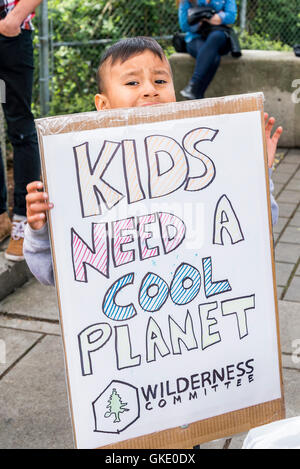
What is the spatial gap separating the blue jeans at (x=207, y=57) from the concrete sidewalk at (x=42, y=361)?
7.39 ft

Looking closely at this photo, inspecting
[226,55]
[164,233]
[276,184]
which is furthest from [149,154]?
[226,55]

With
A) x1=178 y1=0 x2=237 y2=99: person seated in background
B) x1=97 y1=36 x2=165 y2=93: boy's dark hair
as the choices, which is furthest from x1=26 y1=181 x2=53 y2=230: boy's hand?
x1=178 y1=0 x2=237 y2=99: person seated in background

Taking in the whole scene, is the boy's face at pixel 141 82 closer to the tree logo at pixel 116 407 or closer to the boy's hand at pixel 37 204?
the boy's hand at pixel 37 204

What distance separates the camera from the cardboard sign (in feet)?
5.07

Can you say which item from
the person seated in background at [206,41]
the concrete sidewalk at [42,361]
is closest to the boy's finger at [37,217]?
the concrete sidewalk at [42,361]

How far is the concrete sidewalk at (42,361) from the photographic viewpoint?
2.43 meters

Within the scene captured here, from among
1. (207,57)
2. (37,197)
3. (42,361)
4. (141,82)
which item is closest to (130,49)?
(141,82)

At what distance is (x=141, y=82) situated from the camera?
6.17 ft

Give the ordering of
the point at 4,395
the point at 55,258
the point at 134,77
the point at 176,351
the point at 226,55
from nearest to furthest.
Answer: the point at 55,258 < the point at 176,351 < the point at 134,77 < the point at 4,395 < the point at 226,55

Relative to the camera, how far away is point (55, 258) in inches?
60.7

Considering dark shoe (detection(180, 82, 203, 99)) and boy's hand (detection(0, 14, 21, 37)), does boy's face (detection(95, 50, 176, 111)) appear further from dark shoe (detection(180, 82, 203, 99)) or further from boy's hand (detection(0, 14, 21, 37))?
dark shoe (detection(180, 82, 203, 99))

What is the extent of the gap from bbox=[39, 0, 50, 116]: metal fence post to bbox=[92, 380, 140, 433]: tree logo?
477 centimetres

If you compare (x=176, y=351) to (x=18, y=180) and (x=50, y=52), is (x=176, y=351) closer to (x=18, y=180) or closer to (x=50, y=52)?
(x=18, y=180)

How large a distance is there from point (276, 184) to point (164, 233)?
3.75m
